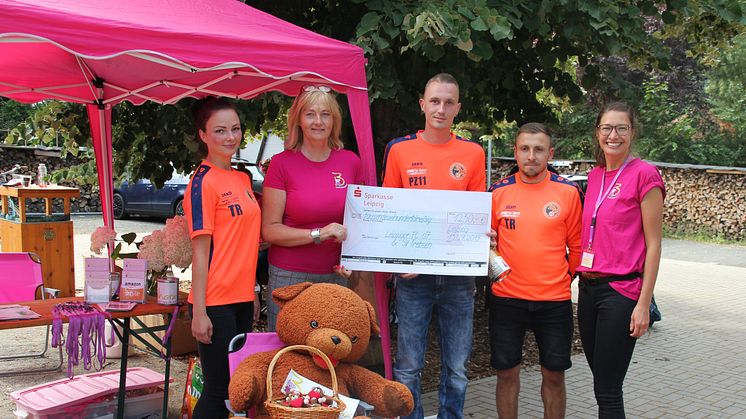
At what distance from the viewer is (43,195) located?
314 inches

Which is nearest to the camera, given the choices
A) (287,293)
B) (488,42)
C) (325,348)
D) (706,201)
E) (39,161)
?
(325,348)

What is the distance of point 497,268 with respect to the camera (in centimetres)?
351

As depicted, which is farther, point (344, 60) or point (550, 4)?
point (550, 4)

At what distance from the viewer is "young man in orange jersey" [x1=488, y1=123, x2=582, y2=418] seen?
3.51m

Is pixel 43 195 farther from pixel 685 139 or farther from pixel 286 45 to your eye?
pixel 685 139

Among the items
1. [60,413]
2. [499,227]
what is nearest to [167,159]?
[60,413]

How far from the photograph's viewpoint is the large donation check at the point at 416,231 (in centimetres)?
359

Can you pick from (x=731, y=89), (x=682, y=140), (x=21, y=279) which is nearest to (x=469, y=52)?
(x=21, y=279)

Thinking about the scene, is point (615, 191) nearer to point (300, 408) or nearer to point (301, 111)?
point (301, 111)

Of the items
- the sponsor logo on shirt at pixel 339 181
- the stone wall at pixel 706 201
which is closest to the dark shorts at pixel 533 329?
the sponsor logo on shirt at pixel 339 181

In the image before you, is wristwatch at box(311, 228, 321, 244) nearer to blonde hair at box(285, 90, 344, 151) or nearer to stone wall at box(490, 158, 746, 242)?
blonde hair at box(285, 90, 344, 151)

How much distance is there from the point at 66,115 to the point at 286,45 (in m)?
4.53

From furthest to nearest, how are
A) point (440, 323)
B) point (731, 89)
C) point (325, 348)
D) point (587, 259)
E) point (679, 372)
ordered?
point (731, 89) < point (679, 372) < point (440, 323) < point (587, 259) < point (325, 348)

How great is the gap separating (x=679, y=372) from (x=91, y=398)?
500 cm
